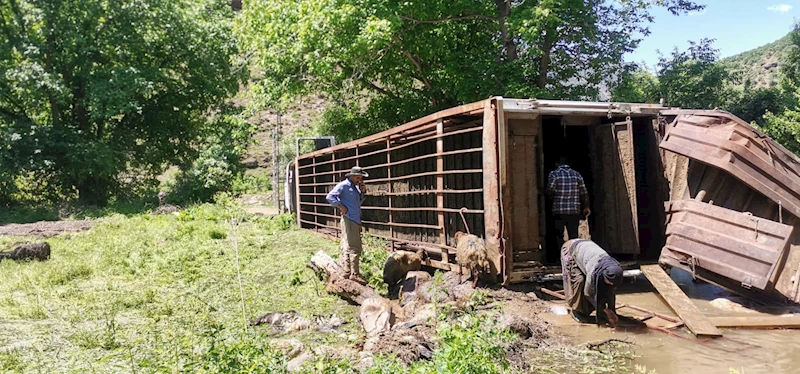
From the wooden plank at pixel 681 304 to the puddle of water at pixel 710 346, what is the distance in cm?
9

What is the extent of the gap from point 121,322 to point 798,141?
1854cm

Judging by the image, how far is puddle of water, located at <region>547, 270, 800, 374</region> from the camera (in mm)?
4379

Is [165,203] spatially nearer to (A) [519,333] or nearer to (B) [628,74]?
(B) [628,74]

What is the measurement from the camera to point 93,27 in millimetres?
21750

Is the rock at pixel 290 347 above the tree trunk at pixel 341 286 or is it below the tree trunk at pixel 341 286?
below

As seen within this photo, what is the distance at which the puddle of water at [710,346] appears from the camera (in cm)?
438

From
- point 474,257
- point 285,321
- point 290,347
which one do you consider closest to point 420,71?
point 474,257

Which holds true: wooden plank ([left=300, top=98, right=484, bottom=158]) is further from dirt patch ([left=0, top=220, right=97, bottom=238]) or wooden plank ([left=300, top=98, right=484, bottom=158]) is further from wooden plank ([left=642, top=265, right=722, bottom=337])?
dirt patch ([left=0, top=220, right=97, bottom=238])

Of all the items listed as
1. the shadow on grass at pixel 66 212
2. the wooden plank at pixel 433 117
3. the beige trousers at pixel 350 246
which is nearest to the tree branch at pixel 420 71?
the wooden plank at pixel 433 117

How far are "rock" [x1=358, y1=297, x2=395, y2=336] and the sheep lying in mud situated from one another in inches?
47.2

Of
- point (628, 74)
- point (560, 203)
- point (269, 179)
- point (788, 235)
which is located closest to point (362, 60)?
point (628, 74)

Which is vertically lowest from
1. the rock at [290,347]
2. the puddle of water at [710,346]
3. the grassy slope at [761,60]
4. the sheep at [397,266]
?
the puddle of water at [710,346]

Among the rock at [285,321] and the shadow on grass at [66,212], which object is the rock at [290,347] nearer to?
the rock at [285,321]

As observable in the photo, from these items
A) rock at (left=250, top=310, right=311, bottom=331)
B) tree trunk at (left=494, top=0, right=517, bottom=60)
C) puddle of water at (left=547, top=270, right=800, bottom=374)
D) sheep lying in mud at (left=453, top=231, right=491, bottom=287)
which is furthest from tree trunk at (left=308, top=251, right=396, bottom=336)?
tree trunk at (left=494, top=0, right=517, bottom=60)
